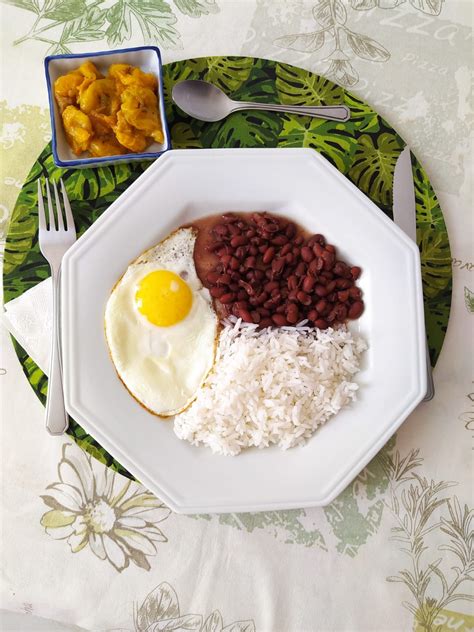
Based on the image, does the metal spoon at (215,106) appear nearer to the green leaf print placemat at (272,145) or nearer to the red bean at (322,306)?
the green leaf print placemat at (272,145)

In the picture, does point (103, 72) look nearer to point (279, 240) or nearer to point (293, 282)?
point (279, 240)

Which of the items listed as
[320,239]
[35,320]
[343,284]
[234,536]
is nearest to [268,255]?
[320,239]

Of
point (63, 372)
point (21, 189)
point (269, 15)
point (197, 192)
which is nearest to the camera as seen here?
point (63, 372)

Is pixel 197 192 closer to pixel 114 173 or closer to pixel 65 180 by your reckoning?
pixel 114 173

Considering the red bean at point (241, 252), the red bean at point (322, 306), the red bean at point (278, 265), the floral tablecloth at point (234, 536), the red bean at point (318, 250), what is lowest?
the floral tablecloth at point (234, 536)

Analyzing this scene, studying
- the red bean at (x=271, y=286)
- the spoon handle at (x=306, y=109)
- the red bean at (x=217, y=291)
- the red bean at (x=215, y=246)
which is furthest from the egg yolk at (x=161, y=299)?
the spoon handle at (x=306, y=109)

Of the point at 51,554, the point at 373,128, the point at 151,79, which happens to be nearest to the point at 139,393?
the point at 51,554
